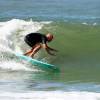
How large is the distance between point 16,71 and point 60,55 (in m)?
3.12

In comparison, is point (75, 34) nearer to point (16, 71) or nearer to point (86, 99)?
point (16, 71)

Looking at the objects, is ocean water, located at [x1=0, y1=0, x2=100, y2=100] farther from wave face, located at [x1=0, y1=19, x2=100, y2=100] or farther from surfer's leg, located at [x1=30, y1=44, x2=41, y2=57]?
surfer's leg, located at [x1=30, y1=44, x2=41, y2=57]

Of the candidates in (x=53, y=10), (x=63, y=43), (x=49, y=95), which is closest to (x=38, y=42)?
(x=63, y=43)

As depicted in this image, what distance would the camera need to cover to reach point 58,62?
16.4m

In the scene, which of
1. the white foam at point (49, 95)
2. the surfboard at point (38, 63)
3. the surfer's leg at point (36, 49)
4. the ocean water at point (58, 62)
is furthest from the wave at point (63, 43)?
the white foam at point (49, 95)

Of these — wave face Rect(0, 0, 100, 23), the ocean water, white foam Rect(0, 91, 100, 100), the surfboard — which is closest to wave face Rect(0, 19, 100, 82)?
the ocean water

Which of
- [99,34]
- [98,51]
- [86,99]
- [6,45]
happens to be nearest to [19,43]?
[6,45]

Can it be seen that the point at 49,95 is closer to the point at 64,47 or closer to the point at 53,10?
the point at 64,47

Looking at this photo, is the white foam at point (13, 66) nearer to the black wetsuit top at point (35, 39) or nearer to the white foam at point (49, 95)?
the black wetsuit top at point (35, 39)

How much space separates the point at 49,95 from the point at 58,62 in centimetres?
592

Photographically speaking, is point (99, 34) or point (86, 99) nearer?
point (86, 99)

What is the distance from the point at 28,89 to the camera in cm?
1145

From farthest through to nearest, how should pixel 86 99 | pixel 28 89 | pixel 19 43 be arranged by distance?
1. pixel 19 43
2. pixel 28 89
3. pixel 86 99

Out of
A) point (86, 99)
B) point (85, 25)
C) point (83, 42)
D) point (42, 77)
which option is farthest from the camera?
point (85, 25)
